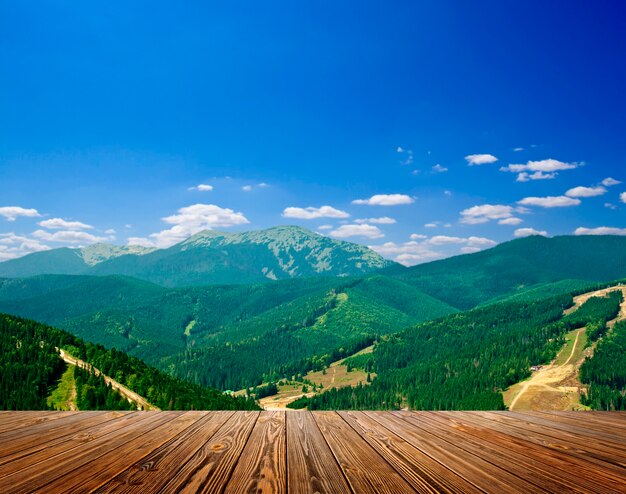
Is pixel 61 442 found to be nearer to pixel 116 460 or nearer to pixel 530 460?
pixel 116 460

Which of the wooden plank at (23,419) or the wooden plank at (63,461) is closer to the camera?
the wooden plank at (63,461)

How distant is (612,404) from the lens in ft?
574

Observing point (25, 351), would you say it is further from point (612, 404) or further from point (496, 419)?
point (612, 404)

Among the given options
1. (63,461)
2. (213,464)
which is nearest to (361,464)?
(213,464)

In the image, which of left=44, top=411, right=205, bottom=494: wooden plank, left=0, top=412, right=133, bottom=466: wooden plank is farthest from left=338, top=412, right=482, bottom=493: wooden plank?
left=0, top=412, right=133, bottom=466: wooden plank

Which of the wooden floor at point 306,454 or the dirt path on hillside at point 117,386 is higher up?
the wooden floor at point 306,454

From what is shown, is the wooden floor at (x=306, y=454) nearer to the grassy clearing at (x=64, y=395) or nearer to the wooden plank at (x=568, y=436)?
the wooden plank at (x=568, y=436)

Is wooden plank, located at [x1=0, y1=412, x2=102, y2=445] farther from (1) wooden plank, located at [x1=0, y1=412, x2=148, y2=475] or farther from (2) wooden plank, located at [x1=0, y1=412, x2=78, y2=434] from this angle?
(1) wooden plank, located at [x1=0, y1=412, x2=148, y2=475]

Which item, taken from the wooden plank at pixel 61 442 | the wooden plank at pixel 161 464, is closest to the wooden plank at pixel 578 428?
the wooden plank at pixel 161 464

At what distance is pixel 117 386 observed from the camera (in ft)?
293

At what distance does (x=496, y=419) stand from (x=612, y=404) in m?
216

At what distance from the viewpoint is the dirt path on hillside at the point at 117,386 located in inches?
3274

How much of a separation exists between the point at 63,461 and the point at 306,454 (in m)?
3.05

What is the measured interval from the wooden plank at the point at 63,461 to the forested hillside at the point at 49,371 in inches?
3227
